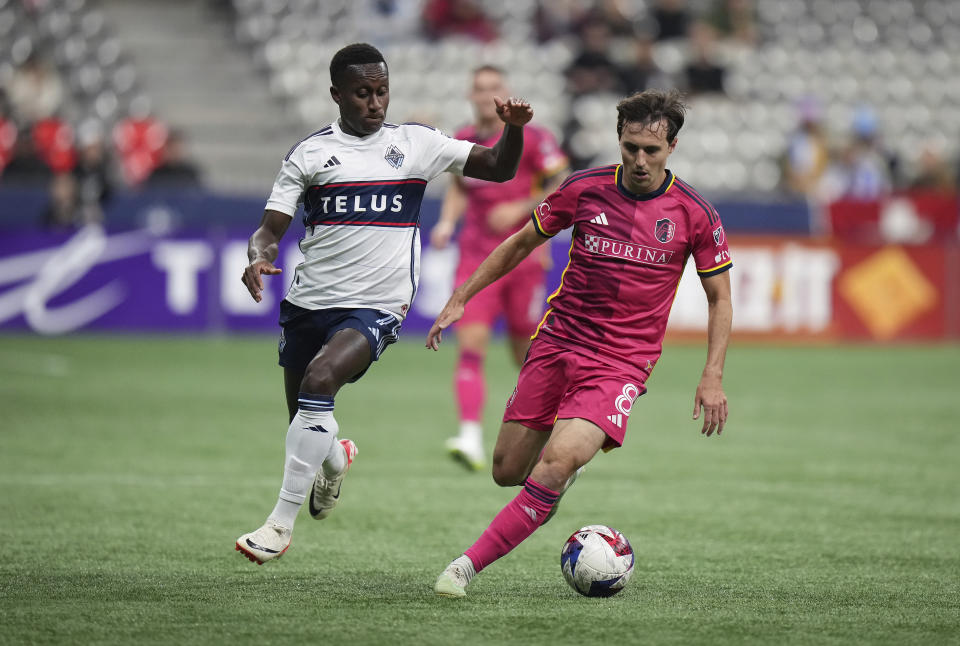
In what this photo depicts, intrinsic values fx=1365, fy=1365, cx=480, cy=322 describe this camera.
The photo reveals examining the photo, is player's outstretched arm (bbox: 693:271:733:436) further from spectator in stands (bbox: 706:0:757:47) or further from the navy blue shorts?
spectator in stands (bbox: 706:0:757:47)

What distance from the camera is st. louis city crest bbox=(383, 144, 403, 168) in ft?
20.0

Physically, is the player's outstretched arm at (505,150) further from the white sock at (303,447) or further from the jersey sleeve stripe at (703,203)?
the white sock at (303,447)

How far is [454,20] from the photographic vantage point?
22.2m

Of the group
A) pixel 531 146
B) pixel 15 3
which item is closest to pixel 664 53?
pixel 15 3

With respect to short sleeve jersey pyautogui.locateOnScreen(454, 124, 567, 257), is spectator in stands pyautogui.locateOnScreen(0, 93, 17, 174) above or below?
below

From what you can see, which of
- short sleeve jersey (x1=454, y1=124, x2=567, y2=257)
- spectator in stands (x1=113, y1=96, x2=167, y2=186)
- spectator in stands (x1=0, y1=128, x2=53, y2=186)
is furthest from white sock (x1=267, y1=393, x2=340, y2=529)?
spectator in stands (x1=113, y1=96, x2=167, y2=186)

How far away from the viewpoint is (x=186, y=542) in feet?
21.7

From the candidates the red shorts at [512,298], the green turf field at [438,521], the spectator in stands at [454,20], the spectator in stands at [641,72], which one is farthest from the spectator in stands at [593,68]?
the red shorts at [512,298]

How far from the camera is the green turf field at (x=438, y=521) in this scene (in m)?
5.02

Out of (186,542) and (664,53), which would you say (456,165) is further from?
(664,53)

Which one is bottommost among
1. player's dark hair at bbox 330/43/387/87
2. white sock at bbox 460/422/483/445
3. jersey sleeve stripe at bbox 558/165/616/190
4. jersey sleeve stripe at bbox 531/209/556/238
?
white sock at bbox 460/422/483/445

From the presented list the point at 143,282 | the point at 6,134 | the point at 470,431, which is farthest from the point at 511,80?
the point at 470,431

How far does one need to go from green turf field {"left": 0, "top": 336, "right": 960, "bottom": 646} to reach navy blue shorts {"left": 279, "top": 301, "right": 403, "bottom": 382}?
953mm

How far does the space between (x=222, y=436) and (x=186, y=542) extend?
13.1 ft
